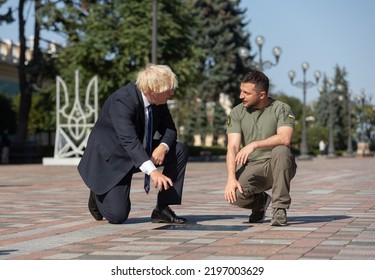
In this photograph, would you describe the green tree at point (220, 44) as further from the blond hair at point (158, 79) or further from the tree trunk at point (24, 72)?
the blond hair at point (158, 79)

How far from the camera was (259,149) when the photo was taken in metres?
8.16

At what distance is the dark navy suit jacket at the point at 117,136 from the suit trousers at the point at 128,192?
74mm

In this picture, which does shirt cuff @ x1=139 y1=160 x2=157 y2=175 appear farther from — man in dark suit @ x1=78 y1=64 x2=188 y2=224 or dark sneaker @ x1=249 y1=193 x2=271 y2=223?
dark sneaker @ x1=249 y1=193 x2=271 y2=223

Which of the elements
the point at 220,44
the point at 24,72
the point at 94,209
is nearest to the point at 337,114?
the point at 220,44

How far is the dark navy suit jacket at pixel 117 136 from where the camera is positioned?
311 inches

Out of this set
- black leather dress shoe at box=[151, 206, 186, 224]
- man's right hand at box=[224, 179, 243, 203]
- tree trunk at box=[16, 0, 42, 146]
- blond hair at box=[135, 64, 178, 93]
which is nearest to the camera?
blond hair at box=[135, 64, 178, 93]

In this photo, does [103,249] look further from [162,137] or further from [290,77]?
[290,77]

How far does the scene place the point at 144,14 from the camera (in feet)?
137

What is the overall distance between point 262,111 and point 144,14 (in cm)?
3413

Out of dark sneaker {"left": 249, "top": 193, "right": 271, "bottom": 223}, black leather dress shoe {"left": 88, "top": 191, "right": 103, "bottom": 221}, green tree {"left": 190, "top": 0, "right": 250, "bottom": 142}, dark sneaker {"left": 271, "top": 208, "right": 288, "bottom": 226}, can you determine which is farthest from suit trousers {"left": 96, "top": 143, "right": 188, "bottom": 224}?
green tree {"left": 190, "top": 0, "right": 250, "bottom": 142}

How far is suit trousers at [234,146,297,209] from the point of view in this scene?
7879mm

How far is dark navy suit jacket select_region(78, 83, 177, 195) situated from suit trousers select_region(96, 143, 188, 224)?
0.07m

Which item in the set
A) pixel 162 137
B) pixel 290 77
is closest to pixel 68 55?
pixel 290 77

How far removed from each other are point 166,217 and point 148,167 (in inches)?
35.2
